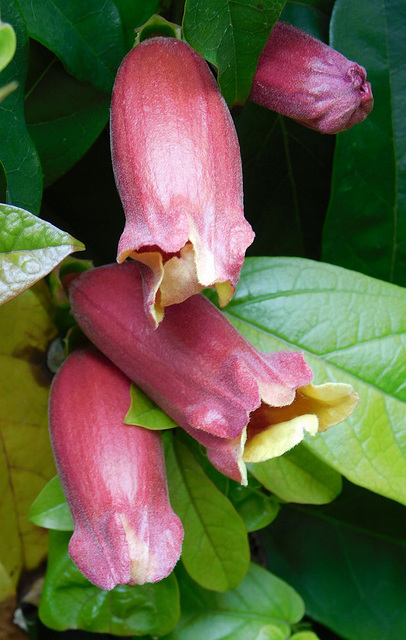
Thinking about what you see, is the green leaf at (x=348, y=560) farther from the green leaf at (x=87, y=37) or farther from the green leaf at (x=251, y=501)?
the green leaf at (x=87, y=37)

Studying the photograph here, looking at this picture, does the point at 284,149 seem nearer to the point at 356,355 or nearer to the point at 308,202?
the point at 308,202

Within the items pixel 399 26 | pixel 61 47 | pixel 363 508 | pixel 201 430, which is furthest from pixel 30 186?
pixel 363 508

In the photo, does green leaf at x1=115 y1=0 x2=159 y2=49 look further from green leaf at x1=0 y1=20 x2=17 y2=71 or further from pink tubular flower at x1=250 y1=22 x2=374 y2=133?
green leaf at x1=0 y1=20 x2=17 y2=71

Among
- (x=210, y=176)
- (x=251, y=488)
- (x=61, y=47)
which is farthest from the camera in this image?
(x=251, y=488)

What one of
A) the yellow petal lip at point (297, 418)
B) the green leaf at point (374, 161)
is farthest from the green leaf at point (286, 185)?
the yellow petal lip at point (297, 418)

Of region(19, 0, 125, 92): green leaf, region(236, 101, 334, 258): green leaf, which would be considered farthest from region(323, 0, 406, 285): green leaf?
region(19, 0, 125, 92): green leaf

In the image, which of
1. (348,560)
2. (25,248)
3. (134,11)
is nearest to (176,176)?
(25,248)
